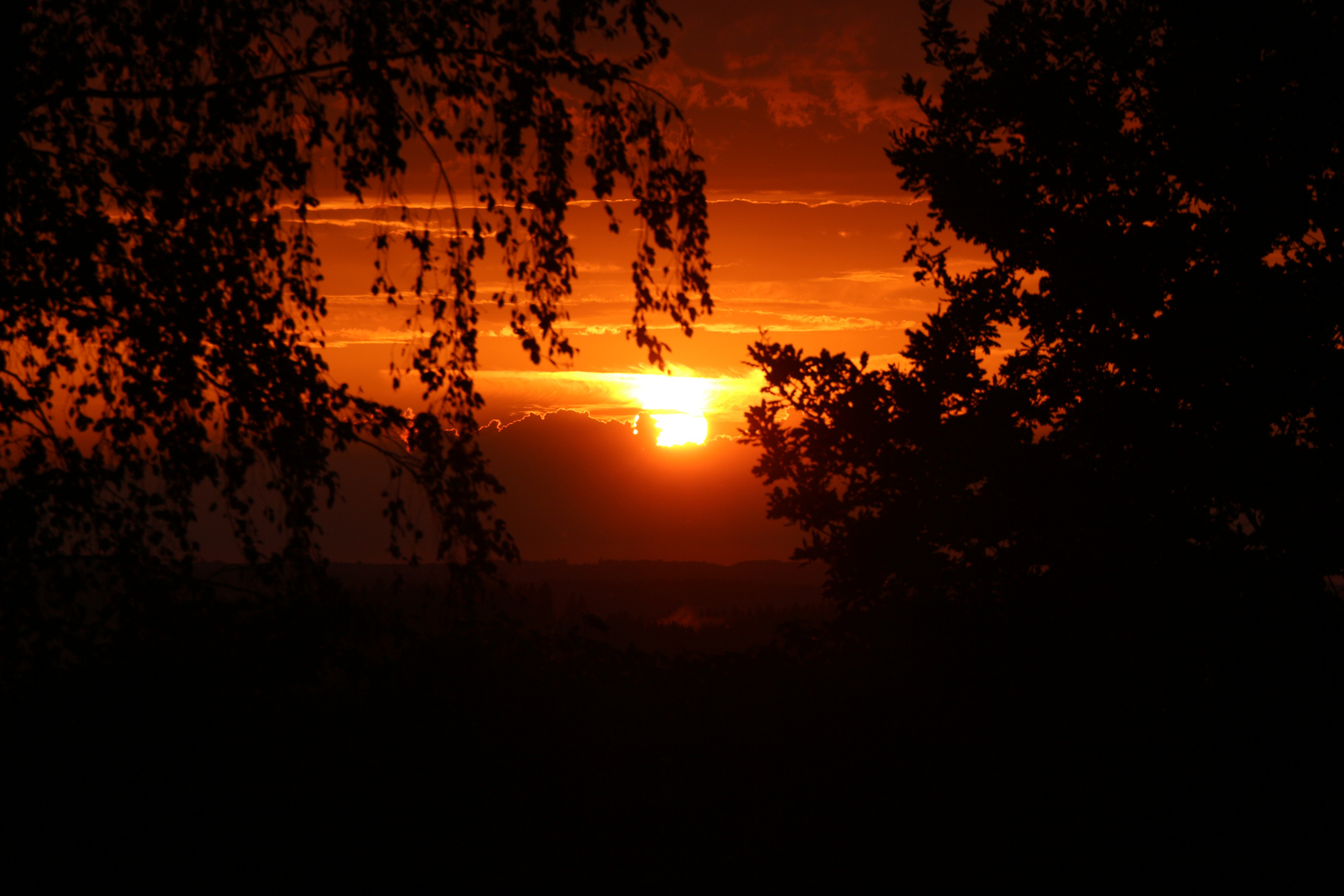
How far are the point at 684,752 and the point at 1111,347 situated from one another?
6.05 meters

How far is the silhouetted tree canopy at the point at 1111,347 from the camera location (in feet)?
29.9

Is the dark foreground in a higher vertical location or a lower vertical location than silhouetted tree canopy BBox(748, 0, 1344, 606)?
lower

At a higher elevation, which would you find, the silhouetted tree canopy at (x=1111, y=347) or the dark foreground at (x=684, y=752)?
the silhouetted tree canopy at (x=1111, y=347)

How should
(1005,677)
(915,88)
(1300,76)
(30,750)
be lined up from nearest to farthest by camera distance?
(30,750)
(1005,677)
(1300,76)
(915,88)

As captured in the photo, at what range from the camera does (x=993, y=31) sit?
38.4 feet

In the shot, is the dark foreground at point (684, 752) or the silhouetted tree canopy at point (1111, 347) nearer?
the dark foreground at point (684, 752)

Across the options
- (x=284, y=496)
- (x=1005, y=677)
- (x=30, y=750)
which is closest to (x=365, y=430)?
(x=284, y=496)

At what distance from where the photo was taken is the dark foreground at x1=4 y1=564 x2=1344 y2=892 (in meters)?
6.42

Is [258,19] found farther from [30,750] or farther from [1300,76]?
[1300,76]

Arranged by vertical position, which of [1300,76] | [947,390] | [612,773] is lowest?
[612,773]

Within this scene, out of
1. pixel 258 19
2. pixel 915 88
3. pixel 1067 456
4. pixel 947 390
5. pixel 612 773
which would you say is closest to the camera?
pixel 258 19

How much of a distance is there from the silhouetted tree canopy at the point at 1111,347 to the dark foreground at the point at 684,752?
0.93 m

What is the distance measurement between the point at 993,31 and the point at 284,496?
10.2 m

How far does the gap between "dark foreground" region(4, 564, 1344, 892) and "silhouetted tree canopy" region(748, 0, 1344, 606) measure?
36.6 inches
